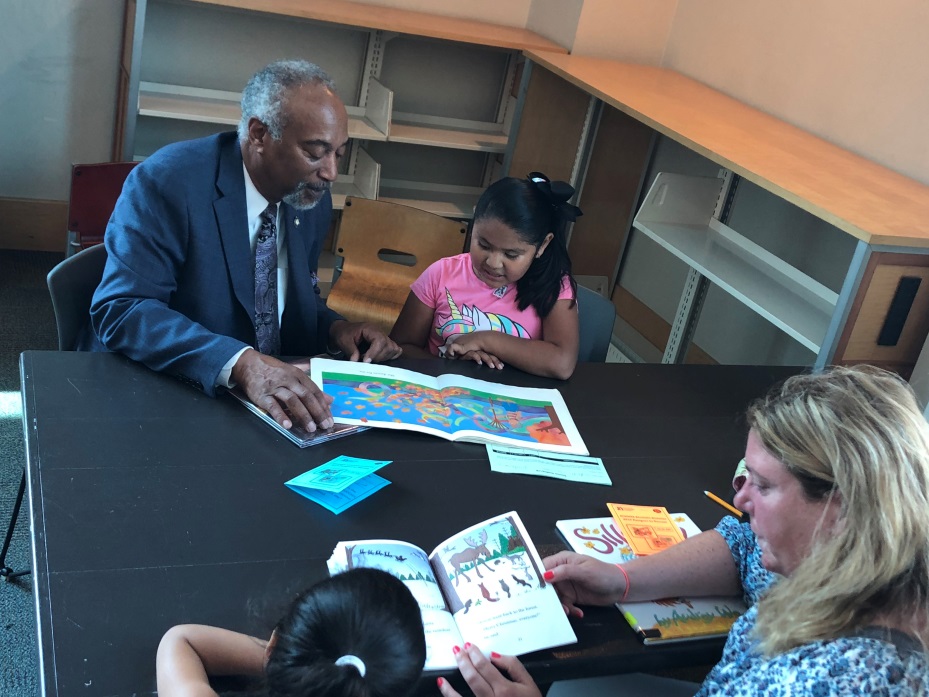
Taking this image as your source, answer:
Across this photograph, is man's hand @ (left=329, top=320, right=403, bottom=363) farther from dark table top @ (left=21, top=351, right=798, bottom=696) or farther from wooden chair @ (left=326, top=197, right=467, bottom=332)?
wooden chair @ (left=326, top=197, right=467, bottom=332)

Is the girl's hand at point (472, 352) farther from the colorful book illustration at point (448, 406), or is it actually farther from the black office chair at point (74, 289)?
the black office chair at point (74, 289)

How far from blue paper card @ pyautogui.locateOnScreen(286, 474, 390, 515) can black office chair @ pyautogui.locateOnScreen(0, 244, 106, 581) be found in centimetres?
75

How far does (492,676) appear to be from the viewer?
1.12m

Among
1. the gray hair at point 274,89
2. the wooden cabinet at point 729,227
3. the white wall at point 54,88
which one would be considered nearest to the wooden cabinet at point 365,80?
the white wall at point 54,88

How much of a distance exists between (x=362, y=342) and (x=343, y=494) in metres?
0.65

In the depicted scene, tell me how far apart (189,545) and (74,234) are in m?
2.00

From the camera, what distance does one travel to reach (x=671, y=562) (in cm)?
137

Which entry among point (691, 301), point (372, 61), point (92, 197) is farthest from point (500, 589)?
point (372, 61)

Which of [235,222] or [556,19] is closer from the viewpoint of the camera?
[235,222]

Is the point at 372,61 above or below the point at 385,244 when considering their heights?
above

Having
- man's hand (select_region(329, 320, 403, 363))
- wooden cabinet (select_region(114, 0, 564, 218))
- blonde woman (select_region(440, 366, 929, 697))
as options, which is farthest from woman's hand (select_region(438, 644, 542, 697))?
wooden cabinet (select_region(114, 0, 564, 218))

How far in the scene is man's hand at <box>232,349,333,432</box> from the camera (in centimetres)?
154

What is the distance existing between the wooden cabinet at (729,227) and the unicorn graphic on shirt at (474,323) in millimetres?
776

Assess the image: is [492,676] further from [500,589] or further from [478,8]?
[478,8]
